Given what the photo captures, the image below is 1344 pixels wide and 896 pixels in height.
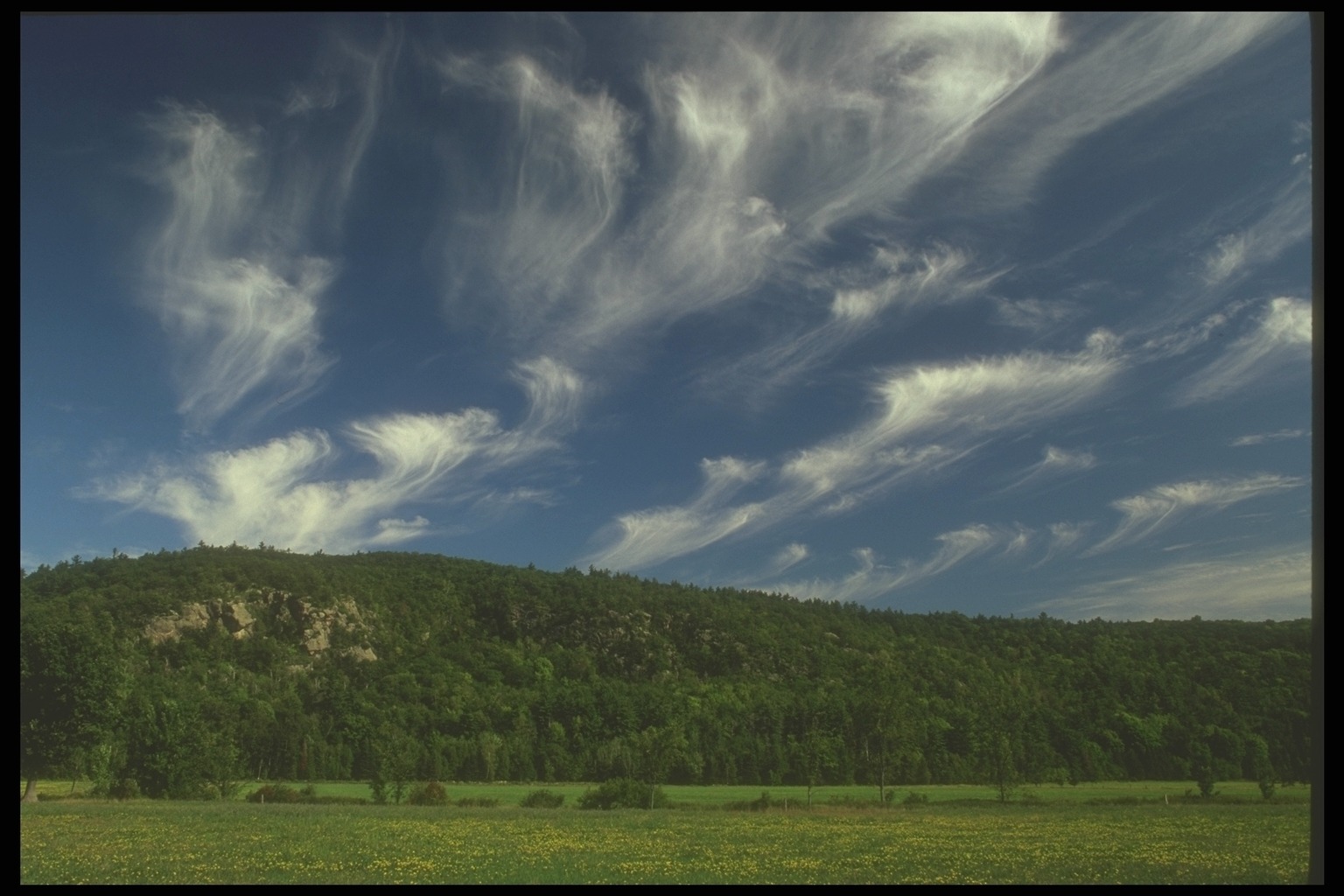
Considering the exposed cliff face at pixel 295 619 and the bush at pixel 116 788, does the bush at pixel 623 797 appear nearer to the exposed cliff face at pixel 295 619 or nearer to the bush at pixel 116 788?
the bush at pixel 116 788

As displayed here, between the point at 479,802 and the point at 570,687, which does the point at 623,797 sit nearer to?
the point at 479,802

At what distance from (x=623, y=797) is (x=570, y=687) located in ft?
76.4

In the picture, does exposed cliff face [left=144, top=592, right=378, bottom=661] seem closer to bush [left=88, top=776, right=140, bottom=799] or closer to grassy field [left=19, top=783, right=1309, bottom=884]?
bush [left=88, top=776, right=140, bottom=799]

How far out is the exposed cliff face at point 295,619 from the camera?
55.3 m

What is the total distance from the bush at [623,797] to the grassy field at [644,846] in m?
5.67

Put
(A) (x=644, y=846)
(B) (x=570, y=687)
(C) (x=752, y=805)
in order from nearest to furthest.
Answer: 1. (A) (x=644, y=846)
2. (C) (x=752, y=805)
3. (B) (x=570, y=687)

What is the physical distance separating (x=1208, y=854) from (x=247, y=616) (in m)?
56.6

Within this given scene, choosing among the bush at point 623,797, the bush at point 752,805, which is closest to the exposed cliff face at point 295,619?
the bush at point 623,797

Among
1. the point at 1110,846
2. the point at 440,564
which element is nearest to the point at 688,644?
the point at 440,564

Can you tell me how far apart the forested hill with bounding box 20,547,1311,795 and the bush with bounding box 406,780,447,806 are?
2795mm

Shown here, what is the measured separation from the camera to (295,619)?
191 feet

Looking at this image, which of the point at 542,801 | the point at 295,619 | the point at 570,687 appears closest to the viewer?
the point at 542,801

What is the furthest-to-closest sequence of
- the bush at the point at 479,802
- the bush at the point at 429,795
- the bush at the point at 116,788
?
the bush at the point at 429,795
the bush at the point at 479,802
the bush at the point at 116,788

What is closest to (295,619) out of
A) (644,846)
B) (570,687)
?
(570,687)
